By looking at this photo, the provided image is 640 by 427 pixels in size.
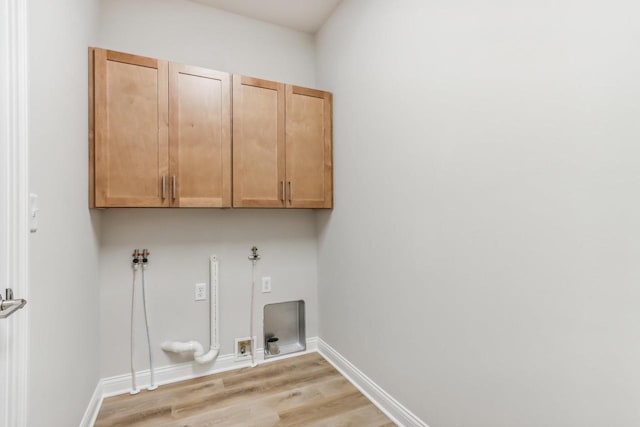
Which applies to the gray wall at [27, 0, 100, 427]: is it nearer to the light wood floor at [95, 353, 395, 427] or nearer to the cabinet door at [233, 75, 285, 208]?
the light wood floor at [95, 353, 395, 427]

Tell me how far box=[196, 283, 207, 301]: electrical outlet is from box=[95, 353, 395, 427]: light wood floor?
1.90 feet

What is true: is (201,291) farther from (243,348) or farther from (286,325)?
(286,325)

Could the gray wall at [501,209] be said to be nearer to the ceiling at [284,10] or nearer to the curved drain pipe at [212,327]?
the ceiling at [284,10]

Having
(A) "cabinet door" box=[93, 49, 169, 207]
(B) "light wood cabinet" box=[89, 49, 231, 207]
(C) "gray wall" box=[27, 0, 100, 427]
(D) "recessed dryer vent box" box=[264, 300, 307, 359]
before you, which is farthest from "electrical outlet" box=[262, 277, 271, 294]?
(C) "gray wall" box=[27, 0, 100, 427]

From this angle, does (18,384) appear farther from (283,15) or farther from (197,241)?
(283,15)

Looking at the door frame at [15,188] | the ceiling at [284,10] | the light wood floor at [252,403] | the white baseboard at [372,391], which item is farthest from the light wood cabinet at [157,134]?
the white baseboard at [372,391]

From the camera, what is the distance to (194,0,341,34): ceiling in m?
A: 2.27

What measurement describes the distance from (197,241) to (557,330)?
217cm

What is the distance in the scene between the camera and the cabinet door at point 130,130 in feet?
5.74

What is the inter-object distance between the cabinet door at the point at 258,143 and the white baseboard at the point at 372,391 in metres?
1.30

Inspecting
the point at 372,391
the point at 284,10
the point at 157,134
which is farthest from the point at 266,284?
the point at 284,10

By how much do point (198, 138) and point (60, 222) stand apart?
36.9 inches

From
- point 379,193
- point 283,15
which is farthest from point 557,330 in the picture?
point 283,15

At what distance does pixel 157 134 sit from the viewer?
189 cm
